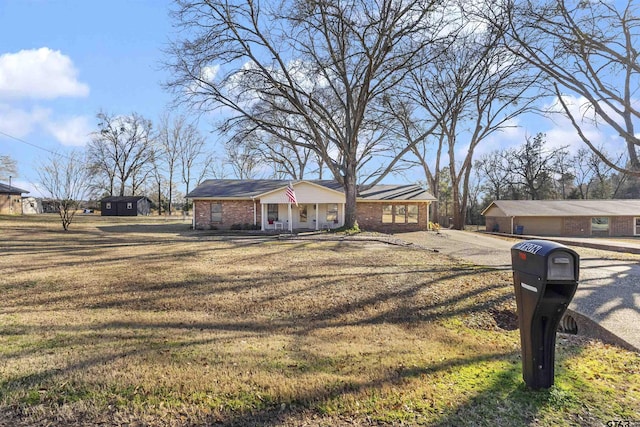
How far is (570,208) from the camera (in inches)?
1186

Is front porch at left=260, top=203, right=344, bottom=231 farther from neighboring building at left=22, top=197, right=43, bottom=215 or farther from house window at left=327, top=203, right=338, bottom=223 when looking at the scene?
neighboring building at left=22, top=197, right=43, bottom=215

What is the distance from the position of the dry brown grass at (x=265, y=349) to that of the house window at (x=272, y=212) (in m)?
16.7

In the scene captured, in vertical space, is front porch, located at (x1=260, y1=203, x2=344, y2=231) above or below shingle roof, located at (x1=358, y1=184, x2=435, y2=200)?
below

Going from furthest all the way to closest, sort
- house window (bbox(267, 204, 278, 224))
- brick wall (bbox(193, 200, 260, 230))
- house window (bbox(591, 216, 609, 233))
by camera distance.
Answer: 1. house window (bbox(591, 216, 609, 233))
2. house window (bbox(267, 204, 278, 224))
3. brick wall (bbox(193, 200, 260, 230))

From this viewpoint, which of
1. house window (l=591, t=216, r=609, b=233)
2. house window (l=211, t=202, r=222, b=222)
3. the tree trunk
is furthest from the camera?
house window (l=591, t=216, r=609, b=233)

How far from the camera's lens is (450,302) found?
5844 millimetres

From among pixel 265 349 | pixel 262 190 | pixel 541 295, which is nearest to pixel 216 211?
pixel 262 190

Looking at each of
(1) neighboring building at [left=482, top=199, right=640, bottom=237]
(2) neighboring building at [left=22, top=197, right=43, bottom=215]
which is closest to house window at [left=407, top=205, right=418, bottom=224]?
(1) neighboring building at [left=482, top=199, right=640, bottom=237]

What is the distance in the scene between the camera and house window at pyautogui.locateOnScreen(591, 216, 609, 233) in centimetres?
2972

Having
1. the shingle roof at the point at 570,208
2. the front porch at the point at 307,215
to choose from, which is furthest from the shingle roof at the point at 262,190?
the shingle roof at the point at 570,208

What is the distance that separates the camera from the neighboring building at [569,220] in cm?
2894

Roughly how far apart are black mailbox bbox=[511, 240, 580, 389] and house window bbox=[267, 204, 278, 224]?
22.3 metres

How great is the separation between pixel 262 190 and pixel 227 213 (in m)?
2.86

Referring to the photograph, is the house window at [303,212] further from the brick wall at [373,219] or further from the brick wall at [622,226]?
the brick wall at [622,226]
